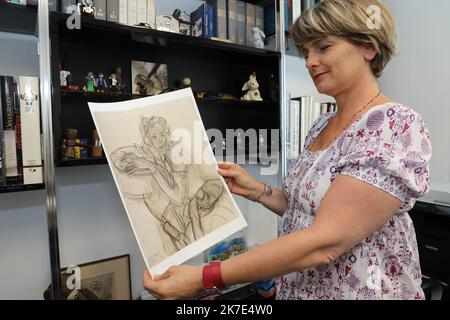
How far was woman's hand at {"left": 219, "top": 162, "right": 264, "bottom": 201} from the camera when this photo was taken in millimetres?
866

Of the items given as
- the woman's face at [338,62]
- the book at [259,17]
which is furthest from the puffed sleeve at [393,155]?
the book at [259,17]

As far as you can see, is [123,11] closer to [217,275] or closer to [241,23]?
[241,23]

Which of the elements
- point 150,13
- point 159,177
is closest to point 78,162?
point 159,177

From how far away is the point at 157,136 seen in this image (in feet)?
2.52

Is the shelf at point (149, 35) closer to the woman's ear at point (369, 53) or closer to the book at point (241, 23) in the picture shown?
the book at point (241, 23)

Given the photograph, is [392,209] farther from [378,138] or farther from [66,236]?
[66,236]

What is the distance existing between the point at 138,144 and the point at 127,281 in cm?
81

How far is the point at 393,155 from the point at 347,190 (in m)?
0.11

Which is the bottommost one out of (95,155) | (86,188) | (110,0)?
(86,188)

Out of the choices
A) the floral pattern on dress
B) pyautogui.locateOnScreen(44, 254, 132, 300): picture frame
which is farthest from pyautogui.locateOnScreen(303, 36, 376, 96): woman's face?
pyautogui.locateOnScreen(44, 254, 132, 300): picture frame

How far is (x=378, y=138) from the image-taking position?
572 mm

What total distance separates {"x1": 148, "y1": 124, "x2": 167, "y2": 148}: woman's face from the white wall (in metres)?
1.36

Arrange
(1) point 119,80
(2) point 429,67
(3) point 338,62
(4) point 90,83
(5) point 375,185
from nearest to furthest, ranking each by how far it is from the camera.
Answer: (5) point 375,185 → (3) point 338,62 → (4) point 90,83 → (1) point 119,80 → (2) point 429,67
